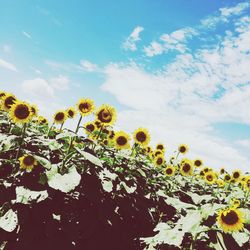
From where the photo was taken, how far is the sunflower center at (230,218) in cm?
433

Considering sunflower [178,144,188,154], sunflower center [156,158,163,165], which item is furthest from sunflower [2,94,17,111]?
sunflower [178,144,188,154]

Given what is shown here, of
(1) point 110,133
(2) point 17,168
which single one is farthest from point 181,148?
(2) point 17,168

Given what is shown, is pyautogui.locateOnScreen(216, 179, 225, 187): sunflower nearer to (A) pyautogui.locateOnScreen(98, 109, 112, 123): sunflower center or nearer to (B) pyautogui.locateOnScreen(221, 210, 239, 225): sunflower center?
(A) pyautogui.locateOnScreen(98, 109, 112, 123): sunflower center

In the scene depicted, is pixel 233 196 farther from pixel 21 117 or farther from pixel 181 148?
pixel 181 148

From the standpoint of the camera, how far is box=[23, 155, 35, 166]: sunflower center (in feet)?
14.7

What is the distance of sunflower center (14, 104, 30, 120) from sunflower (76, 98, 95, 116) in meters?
1.00

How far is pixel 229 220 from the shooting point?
4344 millimetres

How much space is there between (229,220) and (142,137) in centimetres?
393

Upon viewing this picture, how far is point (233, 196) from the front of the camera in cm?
561

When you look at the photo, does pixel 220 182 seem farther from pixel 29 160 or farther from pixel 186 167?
pixel 29 160

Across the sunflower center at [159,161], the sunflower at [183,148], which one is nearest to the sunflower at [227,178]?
the sunflower at [183,148]

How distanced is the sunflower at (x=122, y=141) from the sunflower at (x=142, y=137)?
63 centimetres

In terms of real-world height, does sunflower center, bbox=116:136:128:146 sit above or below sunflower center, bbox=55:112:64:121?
below

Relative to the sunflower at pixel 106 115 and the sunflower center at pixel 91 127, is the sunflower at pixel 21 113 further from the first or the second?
the sunflower center at pixel 91 127
